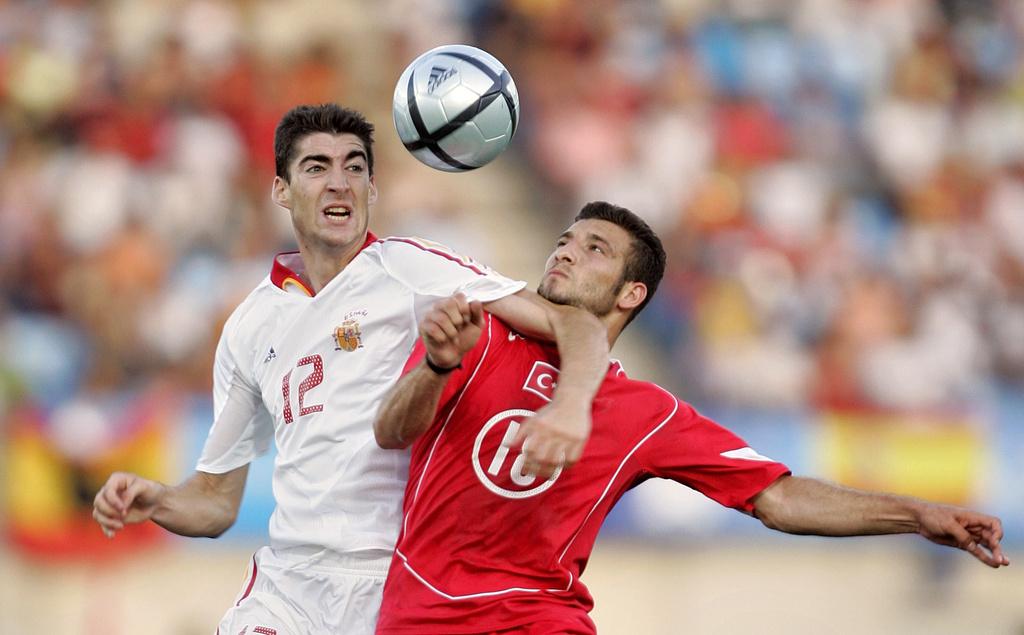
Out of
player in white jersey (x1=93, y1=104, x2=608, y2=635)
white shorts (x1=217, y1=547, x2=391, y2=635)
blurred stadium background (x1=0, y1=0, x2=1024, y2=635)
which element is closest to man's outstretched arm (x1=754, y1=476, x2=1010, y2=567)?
player in white jersey (x1=93, y1=104, x2=608, y2=635)

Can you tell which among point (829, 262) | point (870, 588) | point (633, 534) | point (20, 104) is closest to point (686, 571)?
point (633, 534)

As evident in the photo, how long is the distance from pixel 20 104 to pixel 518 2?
14.7ft

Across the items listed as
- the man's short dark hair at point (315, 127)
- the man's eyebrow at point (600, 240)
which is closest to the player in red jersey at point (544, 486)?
the man's eyebrow at point (600, 240)

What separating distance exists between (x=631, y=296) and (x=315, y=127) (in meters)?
1.32

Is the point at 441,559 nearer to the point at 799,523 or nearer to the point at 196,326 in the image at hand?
the point at 799,523

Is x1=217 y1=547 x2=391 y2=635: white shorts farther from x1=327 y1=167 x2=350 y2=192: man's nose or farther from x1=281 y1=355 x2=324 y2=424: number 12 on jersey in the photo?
x1=327 y1=167 x2=350 y2=192: man's nose

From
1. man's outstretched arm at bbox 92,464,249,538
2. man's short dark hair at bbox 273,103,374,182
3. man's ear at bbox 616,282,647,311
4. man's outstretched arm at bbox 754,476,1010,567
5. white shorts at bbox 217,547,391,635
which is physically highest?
man's short dark hair at bbox 273,103,374,182

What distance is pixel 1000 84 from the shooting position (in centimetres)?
1315

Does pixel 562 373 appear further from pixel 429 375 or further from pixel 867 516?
pixel 867 516

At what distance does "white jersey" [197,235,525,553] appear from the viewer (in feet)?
14.4

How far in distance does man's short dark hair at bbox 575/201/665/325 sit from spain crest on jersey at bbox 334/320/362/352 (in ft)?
2.77

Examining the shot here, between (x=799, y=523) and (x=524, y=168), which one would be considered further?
(x=524, y=168)

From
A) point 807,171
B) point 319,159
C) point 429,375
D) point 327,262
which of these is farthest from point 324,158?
point 807,171

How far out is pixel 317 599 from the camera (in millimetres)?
4418
